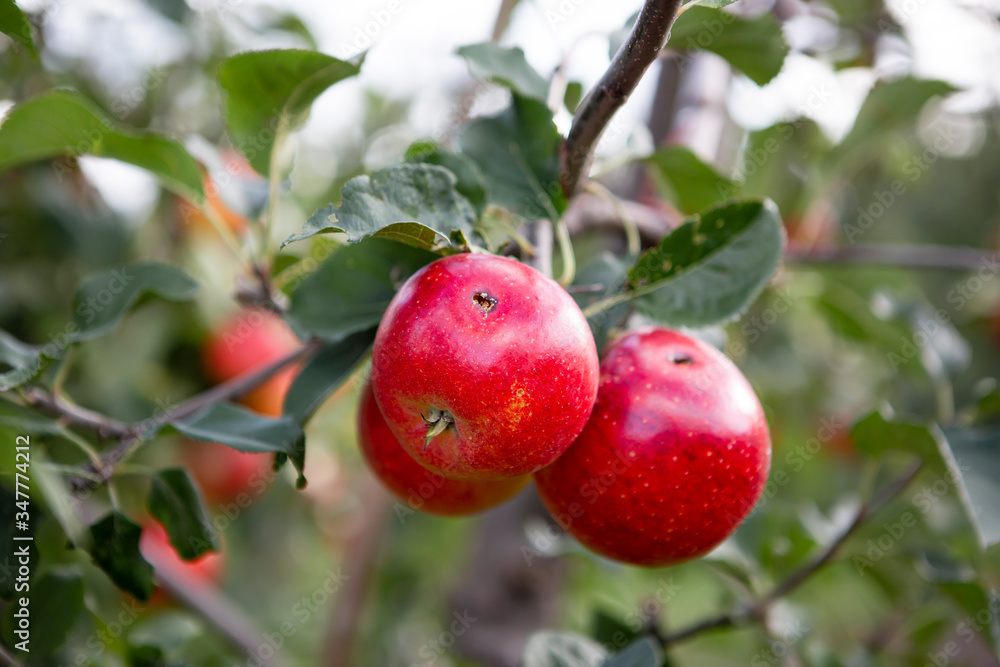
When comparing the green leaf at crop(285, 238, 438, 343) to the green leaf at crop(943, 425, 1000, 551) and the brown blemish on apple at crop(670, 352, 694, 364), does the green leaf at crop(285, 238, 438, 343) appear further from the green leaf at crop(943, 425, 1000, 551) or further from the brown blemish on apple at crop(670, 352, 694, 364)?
the green leaf at crop(943, 425, 1000, 551)

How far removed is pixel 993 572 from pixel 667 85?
48.8 inches

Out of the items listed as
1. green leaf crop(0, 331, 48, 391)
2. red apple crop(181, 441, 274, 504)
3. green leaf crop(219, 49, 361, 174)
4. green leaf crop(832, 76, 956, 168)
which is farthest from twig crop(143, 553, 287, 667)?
green leaf crop(832, 76, 956, 168)

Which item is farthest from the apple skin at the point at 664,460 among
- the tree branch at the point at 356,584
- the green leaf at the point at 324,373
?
the tree branch at the point at 356,584

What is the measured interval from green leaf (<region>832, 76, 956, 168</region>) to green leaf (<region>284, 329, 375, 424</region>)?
98 centimetres

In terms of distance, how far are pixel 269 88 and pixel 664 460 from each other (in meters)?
0.54

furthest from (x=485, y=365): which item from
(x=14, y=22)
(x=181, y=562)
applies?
(x=181, y=562)

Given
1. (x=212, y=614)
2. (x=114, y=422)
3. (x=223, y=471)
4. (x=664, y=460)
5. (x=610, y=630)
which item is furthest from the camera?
(x=223, y=471)

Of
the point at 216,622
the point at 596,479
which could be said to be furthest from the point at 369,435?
the point at 216,622

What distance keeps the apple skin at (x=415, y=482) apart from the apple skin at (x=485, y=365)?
0.16 meters

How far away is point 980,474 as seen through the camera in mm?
712

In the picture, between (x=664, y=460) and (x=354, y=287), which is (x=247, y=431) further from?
(x=664, y=460)

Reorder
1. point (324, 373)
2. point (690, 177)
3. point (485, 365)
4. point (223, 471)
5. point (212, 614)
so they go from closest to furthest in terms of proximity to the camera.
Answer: point (485, 365) → point (324, 373) → point (690, 177) → point (212, 614) → point (223, 471)

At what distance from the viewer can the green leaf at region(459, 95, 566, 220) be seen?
69 centimetres

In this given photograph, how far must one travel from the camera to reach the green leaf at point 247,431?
604 mm
